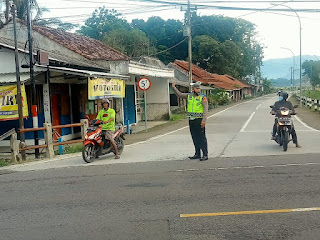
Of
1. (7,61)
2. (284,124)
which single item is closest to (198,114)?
(284,124)

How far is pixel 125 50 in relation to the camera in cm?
5378

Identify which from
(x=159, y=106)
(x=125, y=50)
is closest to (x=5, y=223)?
(x=159, y=106)

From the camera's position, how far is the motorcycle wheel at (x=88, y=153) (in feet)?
34.0

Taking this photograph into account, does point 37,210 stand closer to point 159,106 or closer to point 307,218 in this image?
point 307,218

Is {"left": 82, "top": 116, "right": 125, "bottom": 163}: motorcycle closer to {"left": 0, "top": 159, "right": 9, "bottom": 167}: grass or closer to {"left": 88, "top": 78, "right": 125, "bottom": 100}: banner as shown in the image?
{"left": 0, "top": 159, "right": 9, "bottom": 167}: grass

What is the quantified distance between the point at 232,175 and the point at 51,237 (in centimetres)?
410

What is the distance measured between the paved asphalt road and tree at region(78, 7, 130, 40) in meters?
53.3

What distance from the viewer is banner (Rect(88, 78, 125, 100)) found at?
583 inches

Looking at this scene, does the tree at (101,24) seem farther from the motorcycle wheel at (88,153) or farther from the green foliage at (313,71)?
the motorcycle wheel at (88,153)

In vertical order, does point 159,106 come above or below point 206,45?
below

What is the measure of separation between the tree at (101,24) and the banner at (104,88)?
4527cm

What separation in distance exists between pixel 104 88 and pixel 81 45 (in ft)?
21.6

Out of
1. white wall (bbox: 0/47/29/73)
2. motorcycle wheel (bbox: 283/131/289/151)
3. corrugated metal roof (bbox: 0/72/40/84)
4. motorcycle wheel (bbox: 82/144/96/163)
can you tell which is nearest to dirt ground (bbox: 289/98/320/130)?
motorcycle wheel (bbox: 283/131/289/151)

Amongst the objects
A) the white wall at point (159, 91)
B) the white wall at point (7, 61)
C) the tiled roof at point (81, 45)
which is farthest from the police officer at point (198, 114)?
the white wall at point (159, 91)
